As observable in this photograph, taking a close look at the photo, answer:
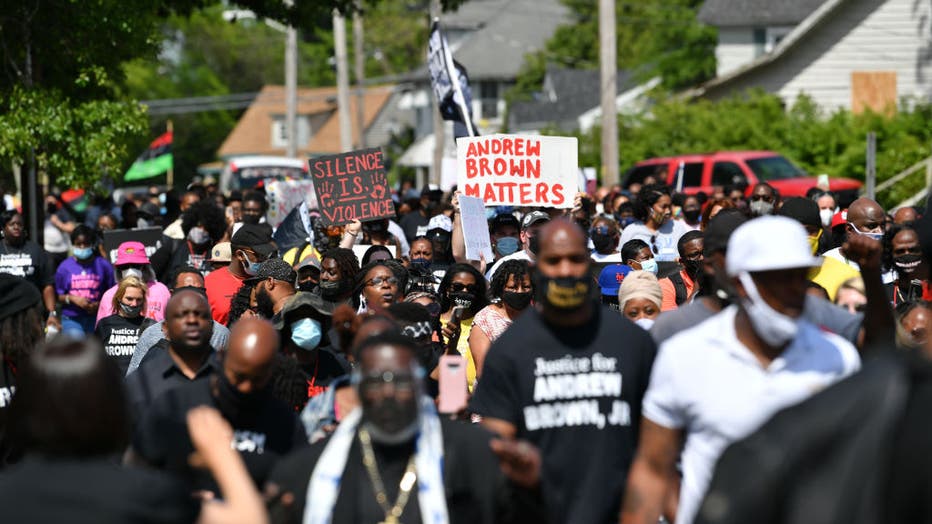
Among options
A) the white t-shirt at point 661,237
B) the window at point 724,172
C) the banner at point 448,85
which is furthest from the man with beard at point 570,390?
the window at point 724,172

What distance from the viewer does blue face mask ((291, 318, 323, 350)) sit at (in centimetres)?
770

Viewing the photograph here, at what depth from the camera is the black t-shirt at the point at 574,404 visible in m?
5.50

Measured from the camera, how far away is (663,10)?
67.4 m

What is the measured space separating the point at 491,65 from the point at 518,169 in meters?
59.6

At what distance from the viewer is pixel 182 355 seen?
6738 mm

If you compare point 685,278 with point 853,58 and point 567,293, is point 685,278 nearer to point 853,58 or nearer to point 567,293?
point 567,293

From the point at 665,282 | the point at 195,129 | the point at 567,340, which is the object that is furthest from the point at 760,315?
the point at 195,129

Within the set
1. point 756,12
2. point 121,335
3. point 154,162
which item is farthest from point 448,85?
point 756,12

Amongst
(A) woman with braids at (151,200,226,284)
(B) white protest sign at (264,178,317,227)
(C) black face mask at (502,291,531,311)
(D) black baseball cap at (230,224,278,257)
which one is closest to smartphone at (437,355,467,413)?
(C) black face mask at (502,291,531,311)

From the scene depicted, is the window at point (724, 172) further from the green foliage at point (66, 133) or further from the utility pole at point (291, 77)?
the utility pole at point (291, 77)

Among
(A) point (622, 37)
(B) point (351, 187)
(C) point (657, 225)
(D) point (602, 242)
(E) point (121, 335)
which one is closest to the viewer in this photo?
(E) point (121, 335)

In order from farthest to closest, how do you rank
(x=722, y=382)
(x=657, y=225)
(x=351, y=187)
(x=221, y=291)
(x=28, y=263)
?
1. (x=28, y=263)
2. (x=657, y=225)
3. (x=351, y=187)
4. (x=221, y=291)
5. (x=722, y=382)

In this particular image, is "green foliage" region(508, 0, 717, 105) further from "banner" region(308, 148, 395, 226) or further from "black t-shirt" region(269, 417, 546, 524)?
"black t-shirt" region(269, 417, 546, 524)

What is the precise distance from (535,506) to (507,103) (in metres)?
58.6
